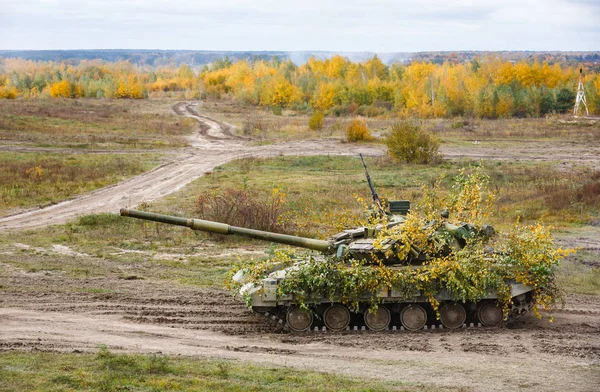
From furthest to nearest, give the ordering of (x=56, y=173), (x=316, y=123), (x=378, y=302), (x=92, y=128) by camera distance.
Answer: (x=316, y=123) → (x=92, y=128) → (x=56, y=173) → (x=378, y=302)

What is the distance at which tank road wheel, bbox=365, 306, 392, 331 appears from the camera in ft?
54.6

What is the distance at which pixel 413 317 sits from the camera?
16.7 m

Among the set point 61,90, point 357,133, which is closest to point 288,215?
point 357,133

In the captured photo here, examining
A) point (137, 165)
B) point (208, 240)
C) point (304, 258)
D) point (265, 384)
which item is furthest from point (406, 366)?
point (137, 165)

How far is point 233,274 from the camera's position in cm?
1752

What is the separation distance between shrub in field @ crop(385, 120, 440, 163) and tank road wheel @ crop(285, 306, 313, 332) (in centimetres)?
3061

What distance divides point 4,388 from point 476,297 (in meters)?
9.52

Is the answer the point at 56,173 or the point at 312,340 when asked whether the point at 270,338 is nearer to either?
the point at 312,340

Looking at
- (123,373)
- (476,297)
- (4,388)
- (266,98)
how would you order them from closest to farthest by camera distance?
(4,388)
(123,373)
(476,297)
(266,98)

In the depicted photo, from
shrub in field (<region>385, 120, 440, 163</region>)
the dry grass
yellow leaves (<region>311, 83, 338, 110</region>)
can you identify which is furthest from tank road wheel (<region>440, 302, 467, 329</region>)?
yellow leaves (<region>311, 83, 338, 110</region>)

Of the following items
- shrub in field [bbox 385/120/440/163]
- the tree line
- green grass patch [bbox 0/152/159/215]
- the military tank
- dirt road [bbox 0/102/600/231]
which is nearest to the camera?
the military tank

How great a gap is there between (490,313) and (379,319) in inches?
97.4

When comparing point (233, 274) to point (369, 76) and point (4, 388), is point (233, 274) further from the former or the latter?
point (369, 76)

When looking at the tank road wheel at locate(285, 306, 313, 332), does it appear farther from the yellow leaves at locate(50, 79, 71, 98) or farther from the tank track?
the yellow leaves at locate(50, 79, 71, 98)
